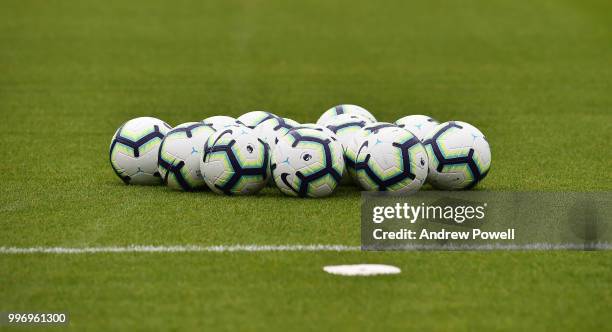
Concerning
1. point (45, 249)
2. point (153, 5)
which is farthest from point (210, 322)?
point (153, 5)

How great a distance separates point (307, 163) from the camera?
11.6m

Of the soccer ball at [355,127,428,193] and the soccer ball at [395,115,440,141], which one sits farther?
the soccer ball at [395,115,440,141]

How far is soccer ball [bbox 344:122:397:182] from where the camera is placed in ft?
39.5

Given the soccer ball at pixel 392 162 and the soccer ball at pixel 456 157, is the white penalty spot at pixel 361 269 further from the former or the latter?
the soccer ball at pixel 456 157

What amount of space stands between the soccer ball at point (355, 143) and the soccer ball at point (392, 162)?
0.13 meters

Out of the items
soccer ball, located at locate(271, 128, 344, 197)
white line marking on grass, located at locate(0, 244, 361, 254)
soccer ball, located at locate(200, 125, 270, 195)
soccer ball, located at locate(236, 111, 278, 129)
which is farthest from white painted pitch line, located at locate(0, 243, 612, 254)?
soccer ball, located at locate(236, 111, 278, 129)

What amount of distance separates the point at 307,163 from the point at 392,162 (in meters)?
0.85

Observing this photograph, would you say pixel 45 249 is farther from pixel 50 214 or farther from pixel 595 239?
pixel 595 239

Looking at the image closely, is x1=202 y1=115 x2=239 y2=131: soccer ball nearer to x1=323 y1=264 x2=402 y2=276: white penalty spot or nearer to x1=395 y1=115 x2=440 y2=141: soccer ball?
x1=395 y1=115 x2=440 y2=141: soccer ball

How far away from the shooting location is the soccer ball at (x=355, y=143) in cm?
1205

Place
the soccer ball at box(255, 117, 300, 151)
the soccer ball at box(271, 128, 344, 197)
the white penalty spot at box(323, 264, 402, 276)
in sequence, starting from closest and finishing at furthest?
the white penalty spot at box(323, 264, 402, 276) → the soccer ball at box(271, 128, 344, 197) → the soccer ball at box(255, 117, 300, 151)

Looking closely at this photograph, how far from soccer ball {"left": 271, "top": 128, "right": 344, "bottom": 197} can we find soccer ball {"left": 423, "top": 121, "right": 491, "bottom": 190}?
104cm

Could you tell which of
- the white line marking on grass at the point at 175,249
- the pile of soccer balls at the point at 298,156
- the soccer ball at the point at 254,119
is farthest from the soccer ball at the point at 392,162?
the white line marking on grass at the point at 175,249

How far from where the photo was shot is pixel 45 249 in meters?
9.71
